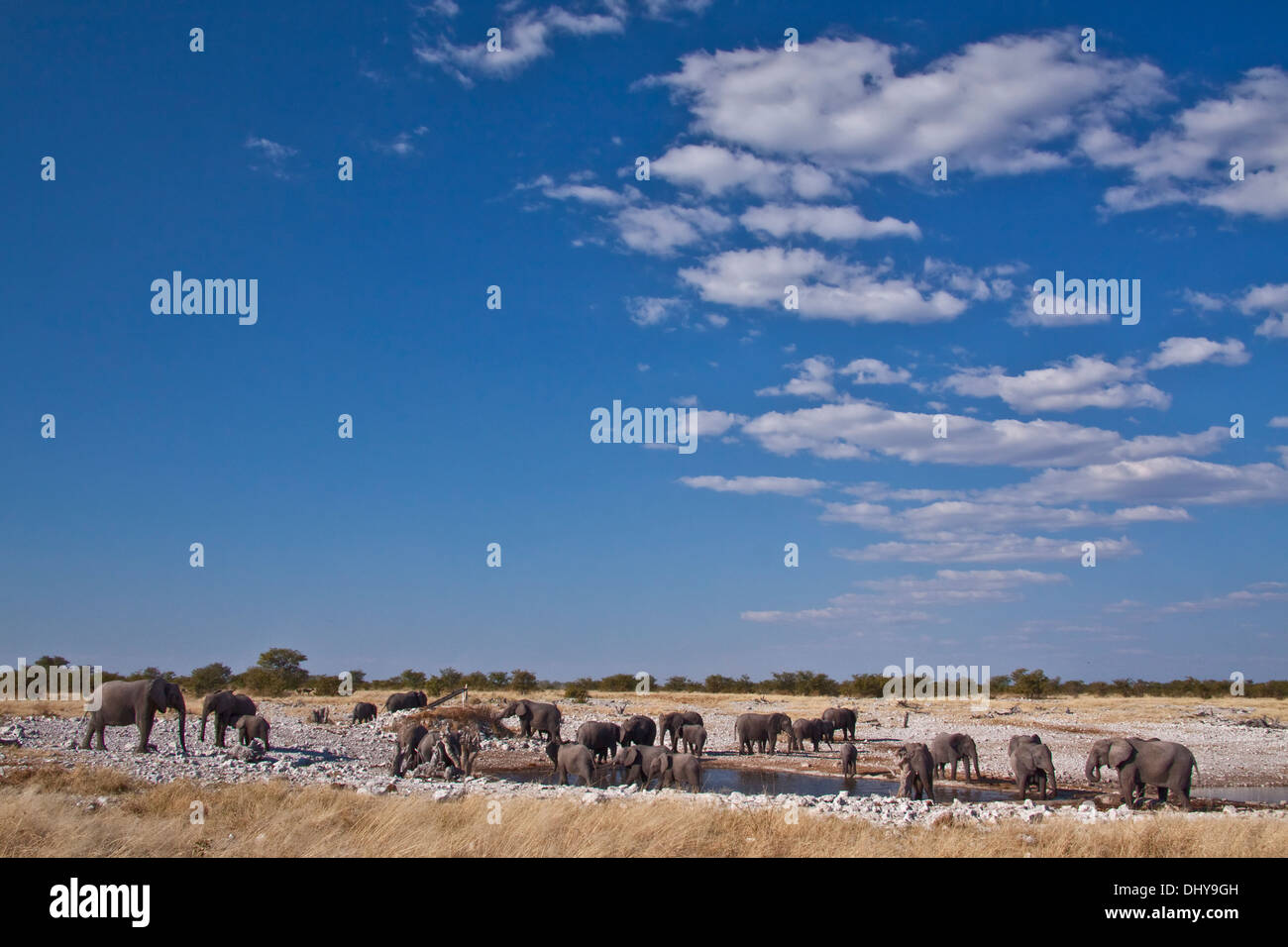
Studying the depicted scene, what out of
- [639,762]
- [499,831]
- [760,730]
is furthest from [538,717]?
[499,831]

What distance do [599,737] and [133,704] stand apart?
13.5 meters

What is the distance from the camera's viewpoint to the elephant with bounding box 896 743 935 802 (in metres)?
21.6

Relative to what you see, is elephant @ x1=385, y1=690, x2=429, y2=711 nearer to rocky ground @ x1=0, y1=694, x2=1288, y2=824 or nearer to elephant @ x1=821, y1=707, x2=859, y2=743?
rocky ground @ x1=0, y1=694, x2=1288, y2=824

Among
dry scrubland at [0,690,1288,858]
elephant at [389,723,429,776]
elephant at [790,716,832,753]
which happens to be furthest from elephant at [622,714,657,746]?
dry scrubland at [0,690,1288,858]

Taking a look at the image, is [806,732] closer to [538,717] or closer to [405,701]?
[538,717]

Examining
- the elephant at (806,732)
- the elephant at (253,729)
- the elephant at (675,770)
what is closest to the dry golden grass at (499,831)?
the elephant at (675,770)

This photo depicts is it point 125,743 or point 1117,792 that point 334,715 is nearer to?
point 125,743

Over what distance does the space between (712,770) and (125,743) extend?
17.9m

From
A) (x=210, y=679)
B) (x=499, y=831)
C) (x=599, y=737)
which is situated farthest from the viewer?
(x=210, y=679)

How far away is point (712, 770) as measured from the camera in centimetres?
2900

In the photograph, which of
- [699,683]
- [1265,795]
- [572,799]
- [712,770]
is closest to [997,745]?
[1265,795]

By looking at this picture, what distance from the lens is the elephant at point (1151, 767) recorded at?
816 inches

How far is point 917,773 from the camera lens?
21750mm
